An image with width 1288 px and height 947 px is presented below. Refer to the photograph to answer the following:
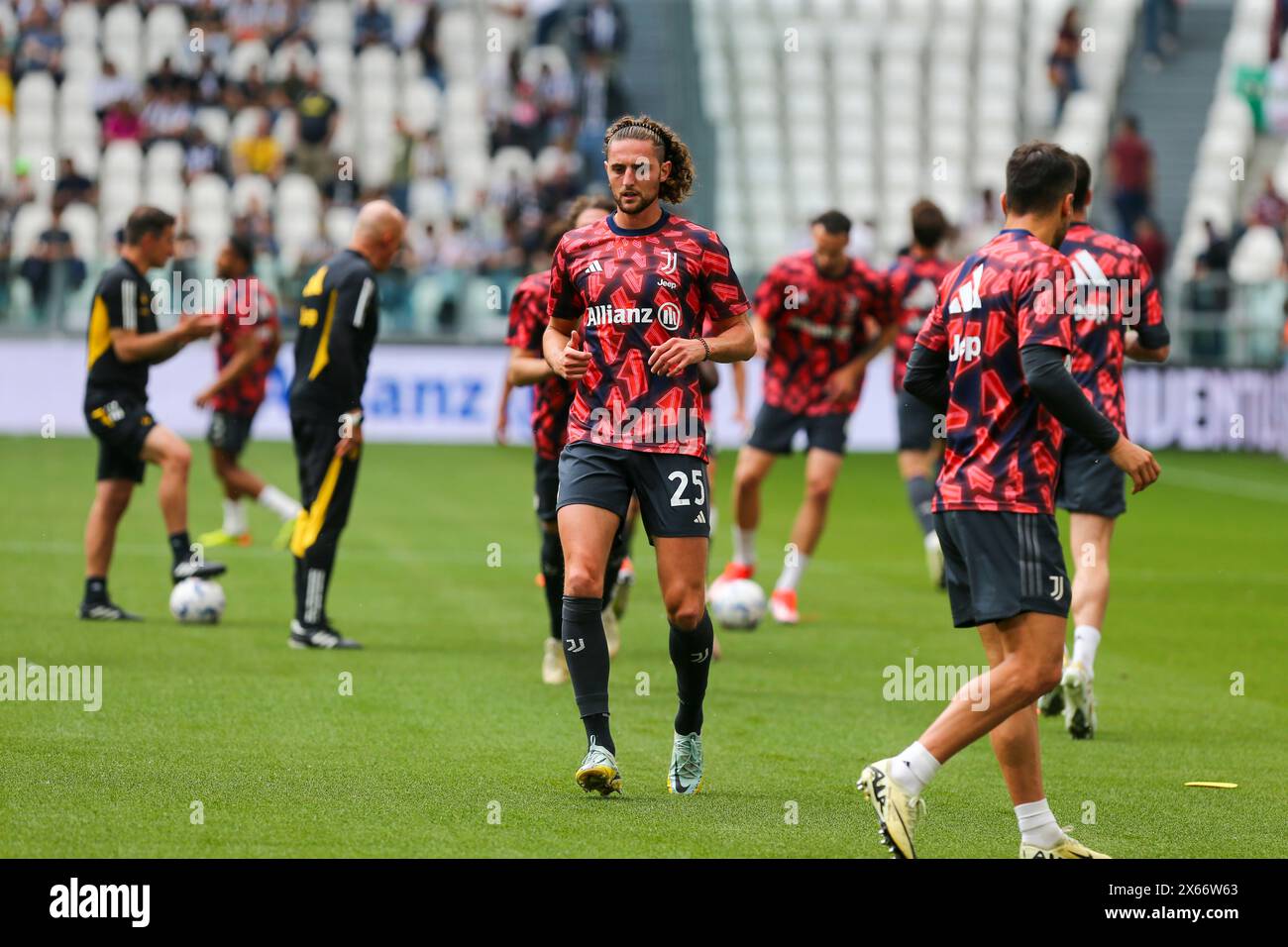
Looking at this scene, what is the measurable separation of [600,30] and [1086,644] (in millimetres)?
25395

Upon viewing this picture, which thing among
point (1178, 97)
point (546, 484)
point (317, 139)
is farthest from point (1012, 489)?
point (1178, 97)

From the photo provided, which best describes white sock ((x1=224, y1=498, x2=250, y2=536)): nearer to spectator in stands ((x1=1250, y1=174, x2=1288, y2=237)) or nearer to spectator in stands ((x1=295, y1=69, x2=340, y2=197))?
spectator in stands ((x1=295, y1=69, x2=340, y2=197))

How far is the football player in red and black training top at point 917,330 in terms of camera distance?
14.4 m

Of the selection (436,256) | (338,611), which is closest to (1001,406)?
(338,611)

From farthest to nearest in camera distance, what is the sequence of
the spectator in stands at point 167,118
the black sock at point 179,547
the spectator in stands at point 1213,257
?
the spectator in stands at point 167,118 → the spectator in stands at point 1213,257 → the black sock at point 179,547

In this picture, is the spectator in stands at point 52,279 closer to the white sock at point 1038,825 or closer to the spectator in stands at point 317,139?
the spectator in stands at point 317,139

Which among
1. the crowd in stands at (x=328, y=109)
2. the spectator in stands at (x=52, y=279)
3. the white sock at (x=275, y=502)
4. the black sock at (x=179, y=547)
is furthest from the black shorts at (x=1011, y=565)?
the crowd in stands at (x=328, y=109)

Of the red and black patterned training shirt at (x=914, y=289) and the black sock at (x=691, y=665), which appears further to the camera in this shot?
the red and black patterned training shirt at (x=914, y=289)

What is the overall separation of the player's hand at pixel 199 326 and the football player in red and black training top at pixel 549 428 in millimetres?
1808

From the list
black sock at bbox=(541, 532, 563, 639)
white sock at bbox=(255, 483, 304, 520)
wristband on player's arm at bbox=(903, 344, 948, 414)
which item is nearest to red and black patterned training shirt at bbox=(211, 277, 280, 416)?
white sock at bbox=(255, 483, 304, 520)

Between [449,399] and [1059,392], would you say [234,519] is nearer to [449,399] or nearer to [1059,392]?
[449,399]

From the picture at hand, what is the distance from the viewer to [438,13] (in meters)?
35.2

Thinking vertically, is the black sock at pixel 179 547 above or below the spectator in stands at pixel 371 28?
below

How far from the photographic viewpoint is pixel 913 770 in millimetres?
6441
